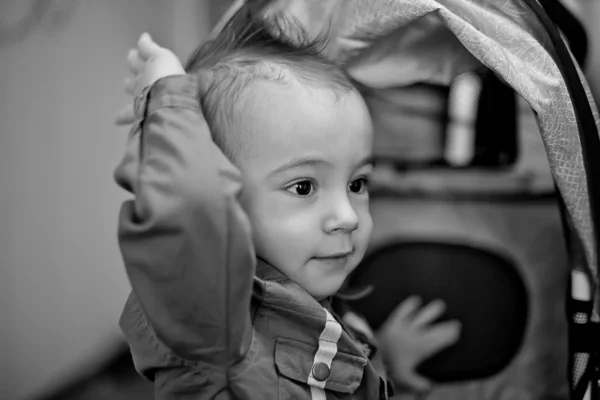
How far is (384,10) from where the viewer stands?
0.74 meters

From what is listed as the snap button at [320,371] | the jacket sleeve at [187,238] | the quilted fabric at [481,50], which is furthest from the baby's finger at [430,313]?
the jacket sleeve at [187,238]

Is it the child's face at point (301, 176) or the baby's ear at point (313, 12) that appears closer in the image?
the child's face at point (301, 176)

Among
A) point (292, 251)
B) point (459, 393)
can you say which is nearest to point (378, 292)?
point (459, 393)

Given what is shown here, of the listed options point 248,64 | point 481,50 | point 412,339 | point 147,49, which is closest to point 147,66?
point 147,49

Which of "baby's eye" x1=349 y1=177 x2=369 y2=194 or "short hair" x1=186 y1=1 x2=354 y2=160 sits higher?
"short hair" x1=186 y1=1 x2=354 y2=160

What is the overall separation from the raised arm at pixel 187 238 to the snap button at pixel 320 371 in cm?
11

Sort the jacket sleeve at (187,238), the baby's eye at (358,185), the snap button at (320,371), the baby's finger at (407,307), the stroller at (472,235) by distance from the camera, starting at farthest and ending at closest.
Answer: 1. the baby's finger at (407,307)
2. the stroller at (472,235)
3. the baby's eye at (358,185)
4. the snap button at (320,371)
5. the jacket sleeve at (187,238)

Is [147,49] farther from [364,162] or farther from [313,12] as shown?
[364,162]

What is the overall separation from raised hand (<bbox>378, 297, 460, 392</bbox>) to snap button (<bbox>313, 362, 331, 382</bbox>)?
0.42 m

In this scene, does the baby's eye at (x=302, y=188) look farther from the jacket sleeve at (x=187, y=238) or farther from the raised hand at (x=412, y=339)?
the raised hand at (x=412, y=339)

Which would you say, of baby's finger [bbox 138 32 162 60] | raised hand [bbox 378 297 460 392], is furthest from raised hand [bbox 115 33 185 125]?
raised hand [bbox 378 297 460 392]

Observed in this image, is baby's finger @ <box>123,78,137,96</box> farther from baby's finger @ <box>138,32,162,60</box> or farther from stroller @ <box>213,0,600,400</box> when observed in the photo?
stroller @ <box>213,0,600,400</box>

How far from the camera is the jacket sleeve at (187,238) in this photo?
0.50 m

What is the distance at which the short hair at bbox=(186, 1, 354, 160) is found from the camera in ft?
2.08
